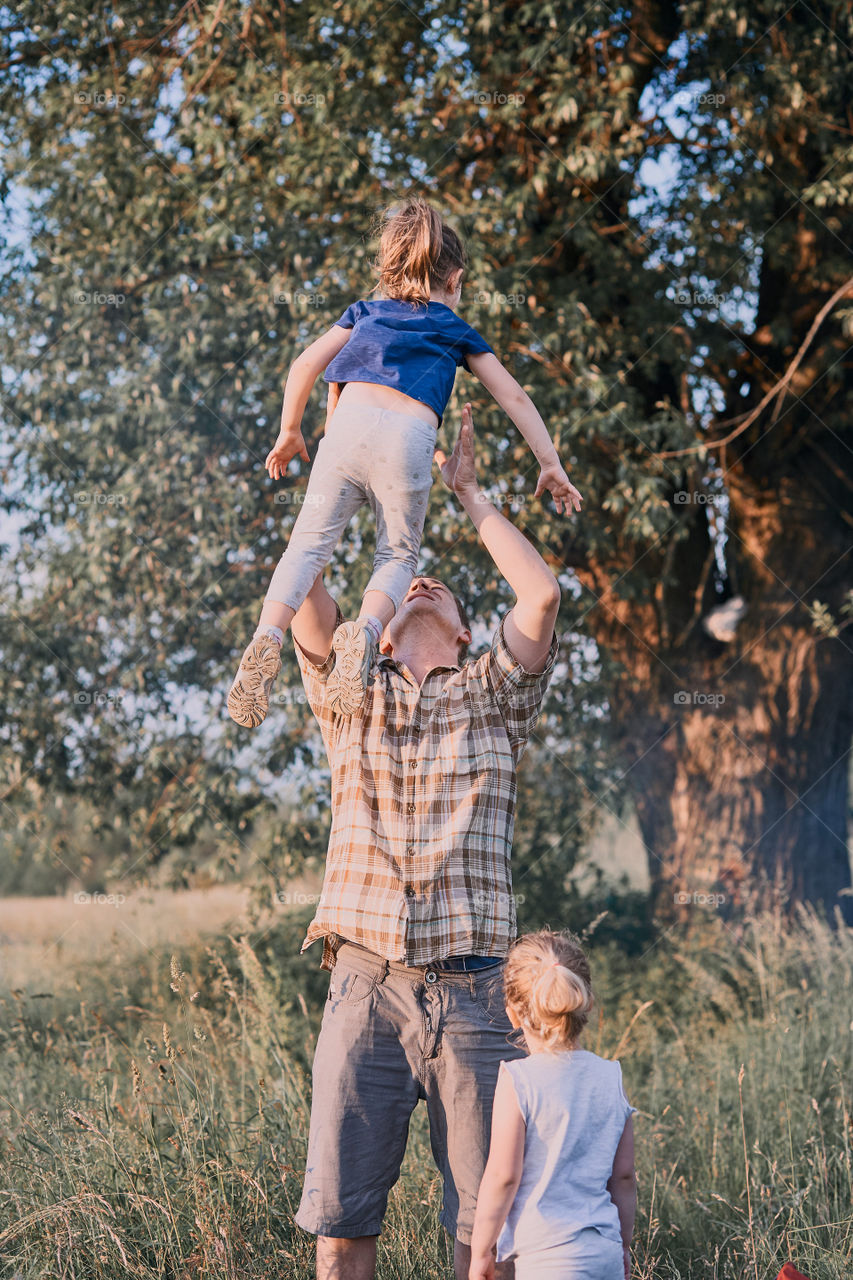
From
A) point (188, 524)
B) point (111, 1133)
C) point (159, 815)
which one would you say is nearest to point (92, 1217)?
point (111, 1133)

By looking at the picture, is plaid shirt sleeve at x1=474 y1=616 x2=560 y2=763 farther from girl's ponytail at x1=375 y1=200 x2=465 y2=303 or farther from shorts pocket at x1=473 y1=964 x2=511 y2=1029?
girl's ponytail at x1=375 y1=200 x2=465 y2=303

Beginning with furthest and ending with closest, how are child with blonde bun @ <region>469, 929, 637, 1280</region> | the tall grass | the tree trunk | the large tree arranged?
the tree trunk < the large tree < the tall grass < child with blonde bun @ <region>469, 929, 637, 1280</region>

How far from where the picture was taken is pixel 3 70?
6395 millimetres

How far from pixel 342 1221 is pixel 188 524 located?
432 cm

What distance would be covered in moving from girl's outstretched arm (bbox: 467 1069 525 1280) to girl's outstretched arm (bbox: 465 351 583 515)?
55.7 inches

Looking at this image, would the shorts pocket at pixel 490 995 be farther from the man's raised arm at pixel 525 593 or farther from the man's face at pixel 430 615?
the man's face at pixel 430 615

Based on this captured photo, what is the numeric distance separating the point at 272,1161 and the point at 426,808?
4.85 feet

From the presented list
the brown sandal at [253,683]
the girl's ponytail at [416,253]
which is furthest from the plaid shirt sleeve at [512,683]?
the girl's ponytail at [416,253]

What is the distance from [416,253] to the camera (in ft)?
9.02

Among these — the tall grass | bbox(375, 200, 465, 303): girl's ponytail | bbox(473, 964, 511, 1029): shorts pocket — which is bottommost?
the tall grass

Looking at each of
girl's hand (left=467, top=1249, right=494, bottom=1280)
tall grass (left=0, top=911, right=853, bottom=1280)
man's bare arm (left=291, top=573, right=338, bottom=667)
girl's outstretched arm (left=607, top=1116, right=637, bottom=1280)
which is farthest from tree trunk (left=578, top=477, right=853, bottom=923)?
girl's hand (left=467, top=1249, right=494, bottom=1280)

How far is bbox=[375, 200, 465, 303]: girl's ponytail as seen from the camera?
8.95ft

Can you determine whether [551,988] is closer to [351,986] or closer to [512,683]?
[351,986]

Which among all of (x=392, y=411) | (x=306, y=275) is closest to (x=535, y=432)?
(x=392, y=411)
